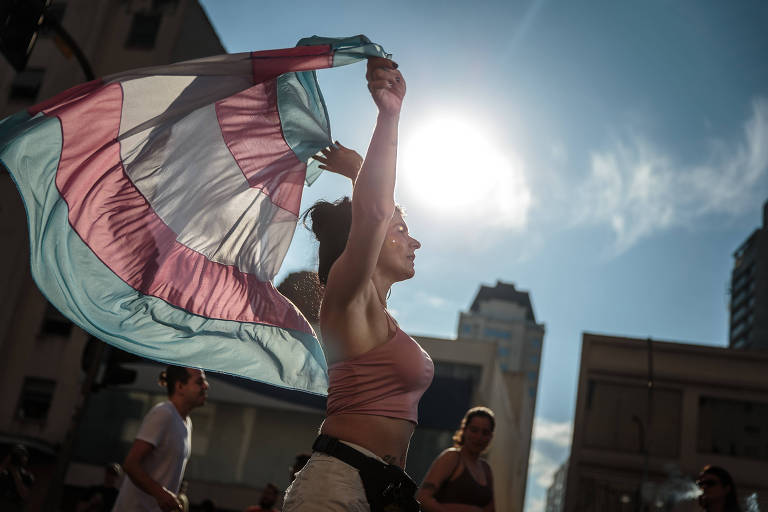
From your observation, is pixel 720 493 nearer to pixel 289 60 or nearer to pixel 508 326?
pixel 289 60

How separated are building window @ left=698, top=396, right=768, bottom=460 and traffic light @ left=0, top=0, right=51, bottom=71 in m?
30.0

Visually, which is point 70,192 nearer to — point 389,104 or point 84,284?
point 84,284

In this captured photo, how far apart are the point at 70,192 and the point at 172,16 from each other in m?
27.1

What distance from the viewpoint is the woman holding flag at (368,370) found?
2.09 metres

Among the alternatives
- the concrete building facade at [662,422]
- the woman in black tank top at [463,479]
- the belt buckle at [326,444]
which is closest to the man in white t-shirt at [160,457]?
the woman in black tank top at [463,479]

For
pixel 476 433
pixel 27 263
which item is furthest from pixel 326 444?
pixel 27 263

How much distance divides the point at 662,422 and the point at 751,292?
87.4 m

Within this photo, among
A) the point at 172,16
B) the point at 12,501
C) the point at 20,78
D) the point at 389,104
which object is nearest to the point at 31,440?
the point at 20,78

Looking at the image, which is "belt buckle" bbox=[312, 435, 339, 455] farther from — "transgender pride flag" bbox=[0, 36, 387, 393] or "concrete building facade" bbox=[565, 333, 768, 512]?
"concrete building facade" bbox=[565, 333, 768, 512]

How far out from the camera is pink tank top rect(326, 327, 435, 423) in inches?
87.8

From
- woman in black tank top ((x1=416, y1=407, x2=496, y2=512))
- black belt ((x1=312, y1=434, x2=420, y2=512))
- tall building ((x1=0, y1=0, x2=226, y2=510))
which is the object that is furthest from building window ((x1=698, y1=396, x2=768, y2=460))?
black belt ((x1=312, y1=434, x2=420, y2=512))

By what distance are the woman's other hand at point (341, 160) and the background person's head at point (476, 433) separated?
2615 millimetres

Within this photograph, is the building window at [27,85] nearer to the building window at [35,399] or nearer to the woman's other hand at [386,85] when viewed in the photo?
the building window at [35,399]

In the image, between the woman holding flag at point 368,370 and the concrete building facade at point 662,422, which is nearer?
the woman holding flag at point 368,370
